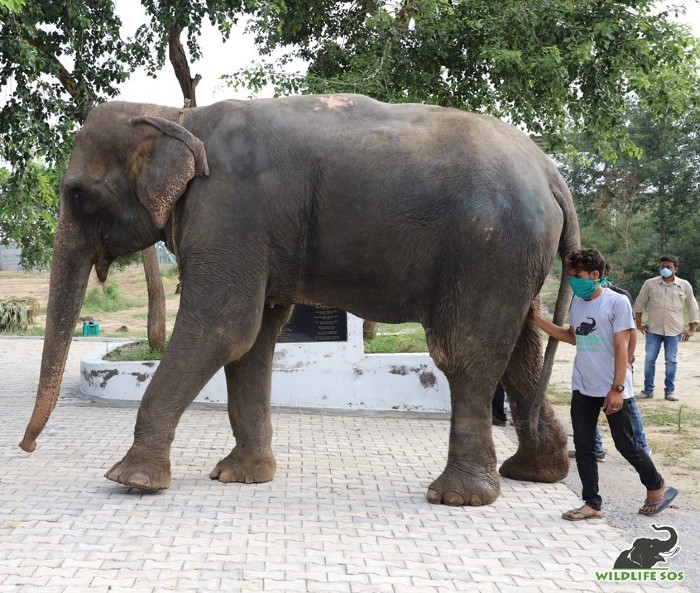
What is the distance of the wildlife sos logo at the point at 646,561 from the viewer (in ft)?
14.1

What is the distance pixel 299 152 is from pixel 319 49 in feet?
22.0

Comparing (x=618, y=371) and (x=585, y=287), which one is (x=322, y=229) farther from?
(x=618, y=371)

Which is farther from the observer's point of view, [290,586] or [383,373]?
[383,373]

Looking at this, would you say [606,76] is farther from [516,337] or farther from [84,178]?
[84,178]

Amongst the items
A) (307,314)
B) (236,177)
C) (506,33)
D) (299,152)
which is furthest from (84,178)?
(506,33)

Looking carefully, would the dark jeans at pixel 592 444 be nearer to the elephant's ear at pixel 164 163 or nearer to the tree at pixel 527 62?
the elephant's ear at pixel 164 163

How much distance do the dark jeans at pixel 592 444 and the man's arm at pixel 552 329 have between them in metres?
0.34

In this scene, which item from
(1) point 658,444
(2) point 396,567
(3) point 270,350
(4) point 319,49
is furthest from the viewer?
(4) point 319,49

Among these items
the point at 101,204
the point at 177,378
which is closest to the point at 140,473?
the point at 177,378

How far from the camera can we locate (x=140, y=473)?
219 inches

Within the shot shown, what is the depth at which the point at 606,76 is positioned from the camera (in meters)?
10.4

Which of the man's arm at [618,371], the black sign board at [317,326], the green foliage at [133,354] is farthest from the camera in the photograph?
the green foliage at [133,354]

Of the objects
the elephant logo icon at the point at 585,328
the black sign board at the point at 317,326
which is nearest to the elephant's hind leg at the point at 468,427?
the elephant logo icon at the point at 585,328

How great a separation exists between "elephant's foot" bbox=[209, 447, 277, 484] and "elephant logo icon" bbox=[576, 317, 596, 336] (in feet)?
A: 7.63
